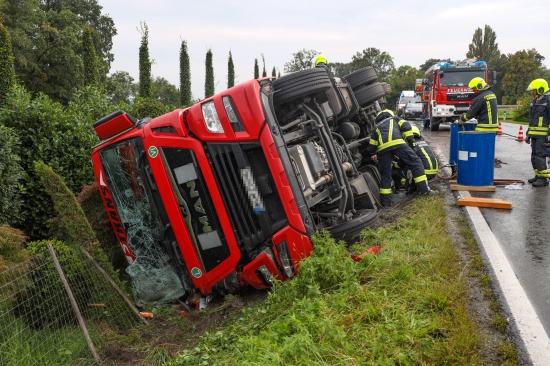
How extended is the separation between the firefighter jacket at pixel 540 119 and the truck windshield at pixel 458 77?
9.59 meters

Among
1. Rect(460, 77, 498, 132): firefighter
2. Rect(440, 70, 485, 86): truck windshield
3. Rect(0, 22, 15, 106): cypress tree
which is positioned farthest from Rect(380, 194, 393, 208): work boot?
Rect(440, 70, 485, 86): truck windshield

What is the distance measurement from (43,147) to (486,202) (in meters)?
5.88

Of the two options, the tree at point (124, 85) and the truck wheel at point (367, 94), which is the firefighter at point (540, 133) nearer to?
the truck wheel at point (367, 94)

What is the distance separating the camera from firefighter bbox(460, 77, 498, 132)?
8133 millimetres

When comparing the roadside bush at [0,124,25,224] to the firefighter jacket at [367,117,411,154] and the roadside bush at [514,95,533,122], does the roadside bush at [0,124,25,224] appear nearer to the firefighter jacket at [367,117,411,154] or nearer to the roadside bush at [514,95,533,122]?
the firefighter jacket at [367,117,411,154]

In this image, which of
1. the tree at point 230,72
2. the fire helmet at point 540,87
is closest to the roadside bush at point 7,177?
the fire helmet at point 540,87

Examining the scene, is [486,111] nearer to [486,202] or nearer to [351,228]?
[486,202]

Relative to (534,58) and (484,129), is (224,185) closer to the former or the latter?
(484,129)

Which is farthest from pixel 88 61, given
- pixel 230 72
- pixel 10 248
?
pixel 10 248

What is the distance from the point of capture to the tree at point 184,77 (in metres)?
23.4

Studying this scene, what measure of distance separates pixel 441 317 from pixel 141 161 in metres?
3.05

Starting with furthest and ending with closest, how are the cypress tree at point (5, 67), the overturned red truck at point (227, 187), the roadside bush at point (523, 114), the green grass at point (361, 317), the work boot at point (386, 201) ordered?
the roadside bush at point (523, 114)
the cypress tree at point (5, 67)
the work boot at point (386, 201)
the overturned red truck at point (227, 187)
the green grass at point (361, 317)

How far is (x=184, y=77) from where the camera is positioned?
23453 millimetres

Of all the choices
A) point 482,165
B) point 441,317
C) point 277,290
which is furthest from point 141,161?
point 482,165
